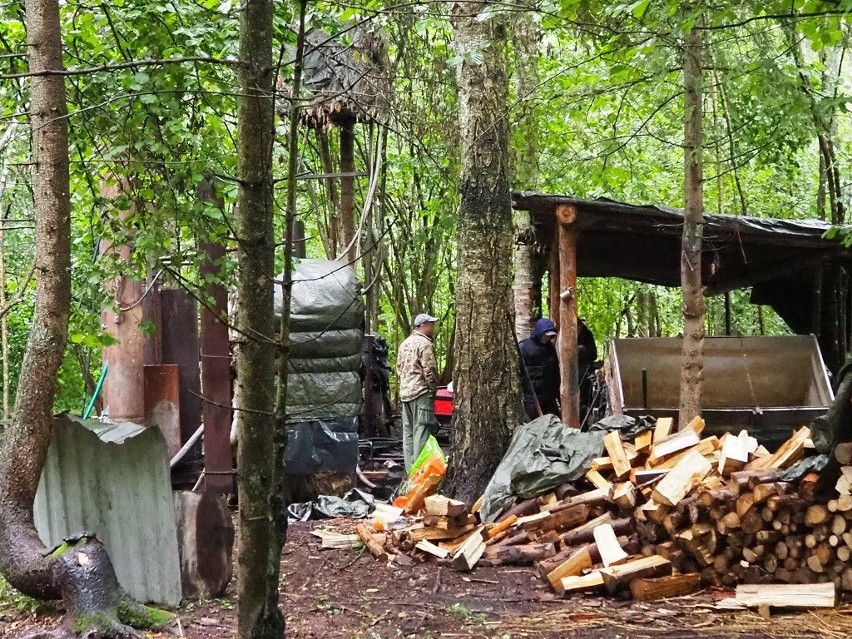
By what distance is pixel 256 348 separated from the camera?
345 centimetres

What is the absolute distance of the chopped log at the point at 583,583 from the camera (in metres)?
6.16

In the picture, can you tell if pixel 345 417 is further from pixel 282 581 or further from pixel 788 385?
pixel 788 385

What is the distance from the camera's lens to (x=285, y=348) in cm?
344

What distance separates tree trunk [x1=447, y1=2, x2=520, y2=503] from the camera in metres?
8.22

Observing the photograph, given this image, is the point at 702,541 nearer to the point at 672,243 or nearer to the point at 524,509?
the point at 524,509

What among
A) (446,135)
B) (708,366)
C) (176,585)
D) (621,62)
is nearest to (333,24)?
(621,62)

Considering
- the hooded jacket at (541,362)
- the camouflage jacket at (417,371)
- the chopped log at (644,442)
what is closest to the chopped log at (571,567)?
the chopped log at (644,442)

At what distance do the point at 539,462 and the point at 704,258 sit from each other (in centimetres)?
489

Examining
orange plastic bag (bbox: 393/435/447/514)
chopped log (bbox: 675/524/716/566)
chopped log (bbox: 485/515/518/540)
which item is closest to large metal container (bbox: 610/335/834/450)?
orange plastic bag (bbox: 393/435/447/514)

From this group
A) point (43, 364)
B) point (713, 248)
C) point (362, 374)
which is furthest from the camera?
point (362, 374)

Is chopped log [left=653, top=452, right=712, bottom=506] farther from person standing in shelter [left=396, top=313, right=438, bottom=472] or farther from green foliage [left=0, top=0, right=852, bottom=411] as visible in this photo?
person standing in shelter [left=396, top=313, right=438, bottom=472]

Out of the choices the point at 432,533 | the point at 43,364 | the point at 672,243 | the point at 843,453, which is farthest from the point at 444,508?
the point at 672,243

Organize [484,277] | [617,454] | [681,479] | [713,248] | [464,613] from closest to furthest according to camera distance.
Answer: [464,613]
[681,479]
[617,454]
[484,277]
[713,248]

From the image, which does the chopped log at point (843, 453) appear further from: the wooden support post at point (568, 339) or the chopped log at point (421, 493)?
the chopped log at point (421, 493)
